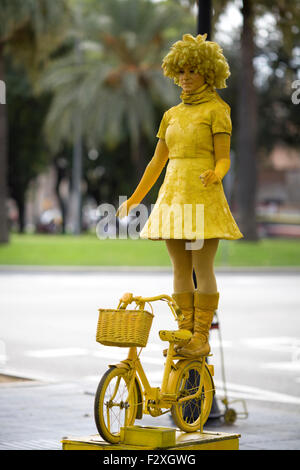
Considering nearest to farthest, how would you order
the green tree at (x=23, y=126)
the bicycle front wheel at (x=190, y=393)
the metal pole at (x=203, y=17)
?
the bicycle front wheel at (x=190, y=393), the metal pole at (x=203, y=17), the green tree at (x=23, y=126)

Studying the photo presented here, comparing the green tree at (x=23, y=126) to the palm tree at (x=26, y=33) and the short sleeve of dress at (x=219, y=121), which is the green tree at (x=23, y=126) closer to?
the palm tree at (x=26, y=33)

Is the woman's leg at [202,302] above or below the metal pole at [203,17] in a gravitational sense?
below

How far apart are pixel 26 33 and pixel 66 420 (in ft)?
92.7

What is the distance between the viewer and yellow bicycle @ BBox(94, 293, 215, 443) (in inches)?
205

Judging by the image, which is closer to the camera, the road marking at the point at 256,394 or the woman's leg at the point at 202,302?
the woman's leg at the point at 202,302

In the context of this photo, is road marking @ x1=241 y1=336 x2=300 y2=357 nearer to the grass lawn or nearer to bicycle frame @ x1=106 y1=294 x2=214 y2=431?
bicycle frame @ x1=106 y1=294 x2=214 y2=431

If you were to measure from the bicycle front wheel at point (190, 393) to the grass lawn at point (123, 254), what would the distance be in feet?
82.9

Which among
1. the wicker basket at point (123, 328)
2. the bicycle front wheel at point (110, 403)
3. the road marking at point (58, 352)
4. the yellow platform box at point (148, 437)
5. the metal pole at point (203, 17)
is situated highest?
the metal pole at point (203, 17)

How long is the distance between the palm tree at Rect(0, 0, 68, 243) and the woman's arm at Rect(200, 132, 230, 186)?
28459 millimetres

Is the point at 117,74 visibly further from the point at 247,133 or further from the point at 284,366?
the point at 284,366

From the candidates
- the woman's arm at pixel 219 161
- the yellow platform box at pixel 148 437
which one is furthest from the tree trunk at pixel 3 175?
the yellow platform box at pixel 148 437

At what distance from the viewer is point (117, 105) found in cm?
4334

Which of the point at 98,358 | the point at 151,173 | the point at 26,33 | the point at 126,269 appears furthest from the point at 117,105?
the point at 151,173

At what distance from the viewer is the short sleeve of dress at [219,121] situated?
5762 mm
